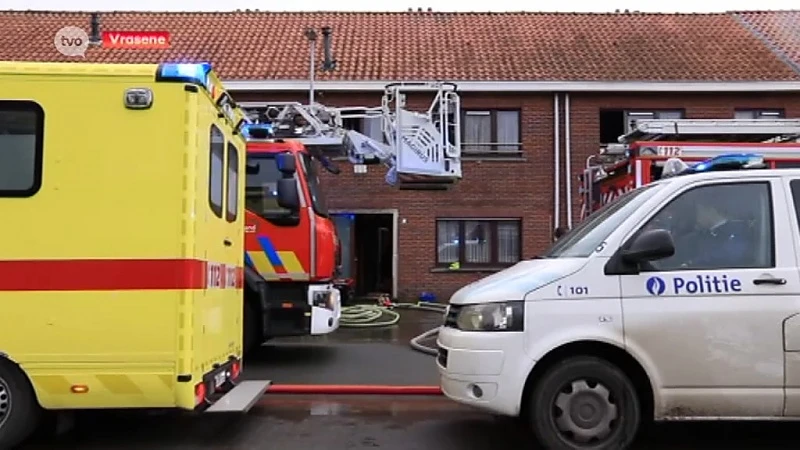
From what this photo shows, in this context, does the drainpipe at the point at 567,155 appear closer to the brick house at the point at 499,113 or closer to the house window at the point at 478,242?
the brick house at the point at 499,113

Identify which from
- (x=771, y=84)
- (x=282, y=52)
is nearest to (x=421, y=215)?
(x=282, y=52)

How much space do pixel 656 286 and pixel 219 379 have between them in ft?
11.1

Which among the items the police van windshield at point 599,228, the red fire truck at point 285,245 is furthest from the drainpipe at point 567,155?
the police van windshield at point 599,228

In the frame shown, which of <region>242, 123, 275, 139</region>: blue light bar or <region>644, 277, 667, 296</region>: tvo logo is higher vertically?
<region>242, 123, 275, 139</region>: blue light bar

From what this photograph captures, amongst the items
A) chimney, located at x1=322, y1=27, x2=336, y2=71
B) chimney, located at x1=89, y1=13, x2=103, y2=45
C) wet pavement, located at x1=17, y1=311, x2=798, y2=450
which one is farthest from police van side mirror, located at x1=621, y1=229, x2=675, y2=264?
chimney, located at x1=89, y1=13, x2=103, y2=45

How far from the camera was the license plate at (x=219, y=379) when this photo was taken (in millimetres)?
6176

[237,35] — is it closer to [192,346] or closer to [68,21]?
[68,21]

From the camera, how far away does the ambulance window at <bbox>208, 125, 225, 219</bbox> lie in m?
5.96

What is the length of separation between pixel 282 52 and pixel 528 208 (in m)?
7.15

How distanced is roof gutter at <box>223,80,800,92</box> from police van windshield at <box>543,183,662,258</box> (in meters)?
12.4

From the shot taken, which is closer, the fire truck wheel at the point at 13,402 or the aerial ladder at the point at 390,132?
the fire truck wheel at the point at 13,402

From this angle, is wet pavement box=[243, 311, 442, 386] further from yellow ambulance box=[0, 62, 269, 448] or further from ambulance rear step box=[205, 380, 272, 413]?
yellow ambulance box=[0, 62, 269, 448]

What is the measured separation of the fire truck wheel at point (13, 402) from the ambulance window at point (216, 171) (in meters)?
1.75

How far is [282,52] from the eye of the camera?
65.0ft
